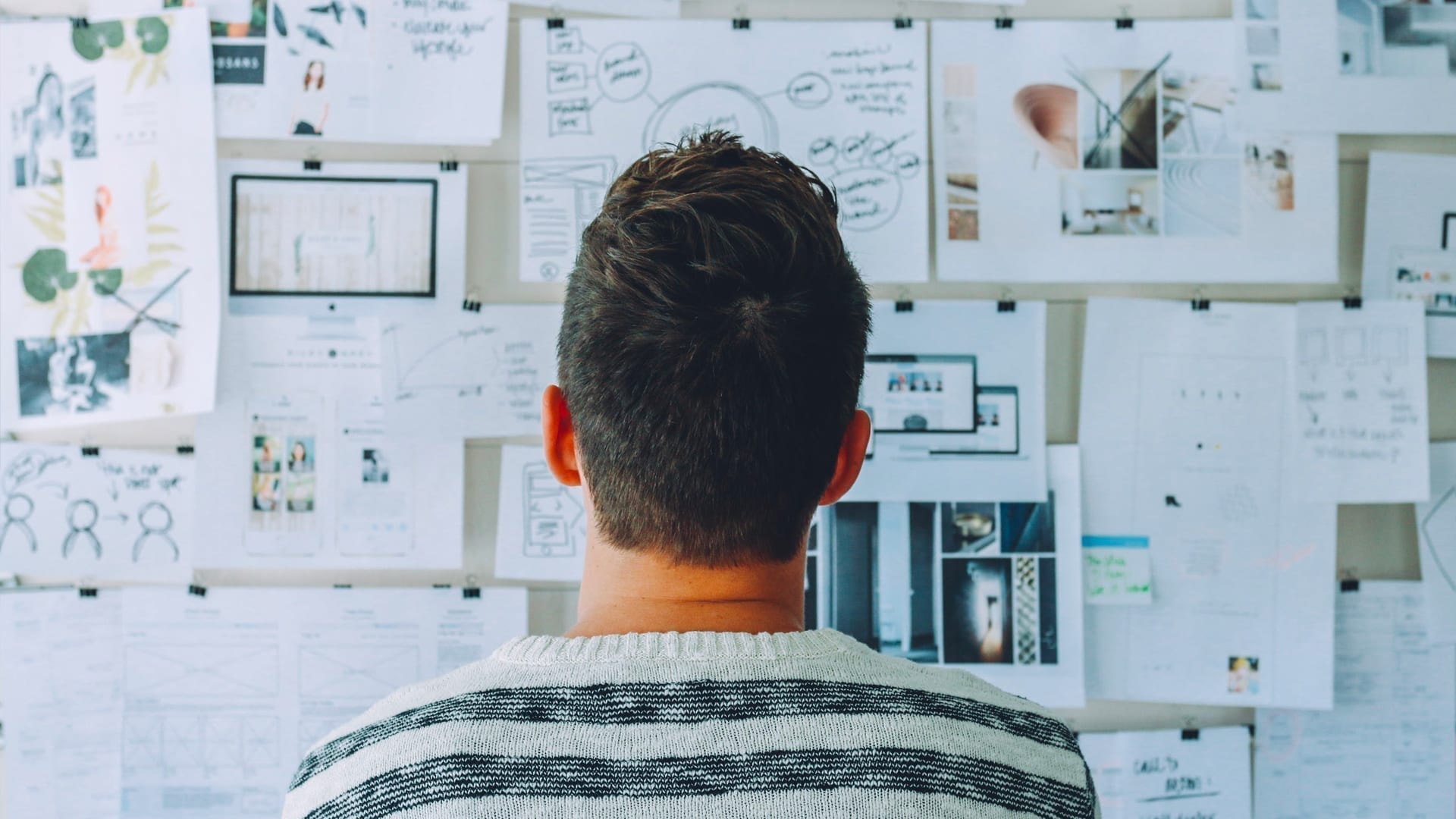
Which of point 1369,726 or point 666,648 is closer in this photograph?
point 666,648

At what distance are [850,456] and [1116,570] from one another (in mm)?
727

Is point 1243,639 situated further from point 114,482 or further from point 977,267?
point 114,482

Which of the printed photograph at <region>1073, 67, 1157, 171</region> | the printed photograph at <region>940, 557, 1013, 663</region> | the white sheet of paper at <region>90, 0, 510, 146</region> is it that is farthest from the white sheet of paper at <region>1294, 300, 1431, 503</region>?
the white sheet of paper at <region>90, 0, 510, 146</region>

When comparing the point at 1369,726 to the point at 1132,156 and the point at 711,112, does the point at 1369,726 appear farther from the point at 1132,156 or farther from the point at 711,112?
the point at 711,112

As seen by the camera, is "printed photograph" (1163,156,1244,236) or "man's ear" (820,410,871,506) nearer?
"man's ear" (820,410,871,506)

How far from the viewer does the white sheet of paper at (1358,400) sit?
1.23 meters

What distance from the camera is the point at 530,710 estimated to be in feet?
1.68

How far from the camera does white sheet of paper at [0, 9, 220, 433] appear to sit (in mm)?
1214

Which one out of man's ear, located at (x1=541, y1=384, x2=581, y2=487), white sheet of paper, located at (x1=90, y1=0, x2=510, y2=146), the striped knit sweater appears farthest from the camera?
white sheet of paper, located at (x1=90, y1=0, x2=510, y2=146)

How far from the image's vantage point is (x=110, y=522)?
123 centimetres

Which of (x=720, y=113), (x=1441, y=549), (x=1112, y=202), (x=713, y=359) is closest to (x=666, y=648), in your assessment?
(x=713, y=359)

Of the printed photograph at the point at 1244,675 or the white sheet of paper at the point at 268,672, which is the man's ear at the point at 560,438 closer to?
the white sheet of paper at the point at 268,672

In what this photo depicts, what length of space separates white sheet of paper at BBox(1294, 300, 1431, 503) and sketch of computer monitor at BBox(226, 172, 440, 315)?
1.12 meters

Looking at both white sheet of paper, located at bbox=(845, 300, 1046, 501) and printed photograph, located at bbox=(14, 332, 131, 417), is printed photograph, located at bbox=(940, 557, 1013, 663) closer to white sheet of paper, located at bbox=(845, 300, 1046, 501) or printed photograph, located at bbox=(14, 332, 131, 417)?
white sheet of paper, located at bbox=(845, 300, 1046, 501)
